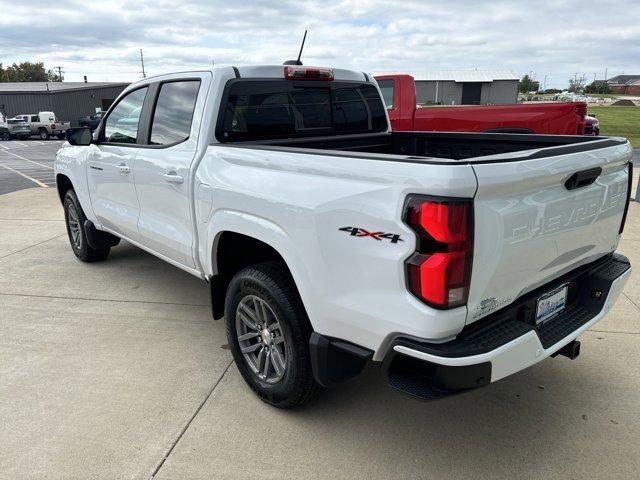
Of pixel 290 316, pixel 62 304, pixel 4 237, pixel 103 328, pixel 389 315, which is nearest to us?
pixel 389 315

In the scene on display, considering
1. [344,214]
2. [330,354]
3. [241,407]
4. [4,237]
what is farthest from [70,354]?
[4,237]

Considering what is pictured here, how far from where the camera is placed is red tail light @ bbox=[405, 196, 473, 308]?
194 cm

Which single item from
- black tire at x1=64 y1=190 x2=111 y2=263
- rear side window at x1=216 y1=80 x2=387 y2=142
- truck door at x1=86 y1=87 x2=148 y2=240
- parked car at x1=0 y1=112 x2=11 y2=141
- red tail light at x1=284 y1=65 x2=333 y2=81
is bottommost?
parked car at x1=0 y1=112 x2=11 y2=141

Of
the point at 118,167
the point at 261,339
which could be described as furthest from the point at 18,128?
the point at 261,339

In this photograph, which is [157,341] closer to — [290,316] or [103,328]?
[103,328]

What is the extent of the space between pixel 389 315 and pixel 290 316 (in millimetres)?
688

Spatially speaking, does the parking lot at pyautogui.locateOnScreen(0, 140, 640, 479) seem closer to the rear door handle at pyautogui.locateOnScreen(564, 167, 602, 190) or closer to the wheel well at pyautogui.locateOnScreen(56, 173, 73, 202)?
the rear door handle at pyautogui.locateOnScreen(564, 167, 602, 190)

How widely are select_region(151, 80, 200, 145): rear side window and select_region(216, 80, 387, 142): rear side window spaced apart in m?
0.29

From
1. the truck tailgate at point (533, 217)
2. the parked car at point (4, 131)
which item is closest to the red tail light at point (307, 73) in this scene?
the truck tailgate at point (533, 217)

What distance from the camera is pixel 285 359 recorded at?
9.48 feet

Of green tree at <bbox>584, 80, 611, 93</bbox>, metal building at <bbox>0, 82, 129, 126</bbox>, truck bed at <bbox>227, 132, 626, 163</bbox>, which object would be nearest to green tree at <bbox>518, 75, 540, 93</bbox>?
green tree at <bbox>584, 80, 611, 93</bbox>

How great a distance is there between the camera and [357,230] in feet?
7.14

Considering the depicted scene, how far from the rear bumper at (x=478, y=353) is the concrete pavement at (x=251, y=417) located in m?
0.63

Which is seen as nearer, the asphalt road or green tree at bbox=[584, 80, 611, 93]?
the asphalt road
